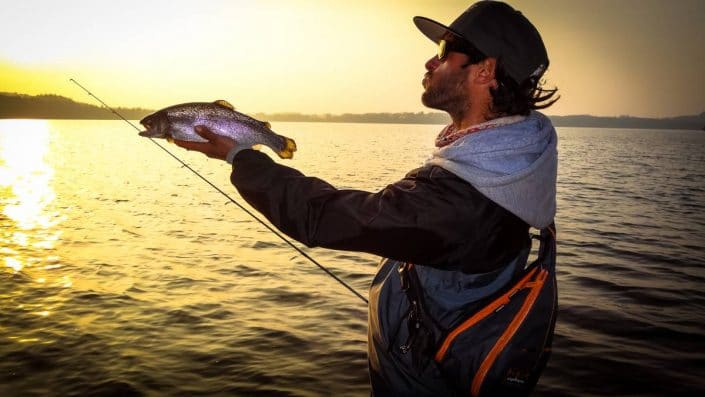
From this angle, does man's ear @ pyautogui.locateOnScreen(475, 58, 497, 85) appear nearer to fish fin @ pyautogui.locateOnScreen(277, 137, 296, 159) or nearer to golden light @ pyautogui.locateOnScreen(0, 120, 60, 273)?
fish fin @ pyautogui.locateOnScreen(277, 137, 296, 159)

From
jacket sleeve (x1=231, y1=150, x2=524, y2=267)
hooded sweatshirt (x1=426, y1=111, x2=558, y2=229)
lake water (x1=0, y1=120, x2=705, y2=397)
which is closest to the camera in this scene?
jacket sleeve (x1=231, y1=150, x2=524, y2=267)

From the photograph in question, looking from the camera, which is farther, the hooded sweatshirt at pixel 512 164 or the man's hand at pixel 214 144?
the man's hand at pixel 214 144

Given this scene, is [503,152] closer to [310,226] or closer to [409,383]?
[310,226]

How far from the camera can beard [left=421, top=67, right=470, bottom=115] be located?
2.83 meters

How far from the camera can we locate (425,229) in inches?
85.6

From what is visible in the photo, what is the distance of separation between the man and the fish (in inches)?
7.0

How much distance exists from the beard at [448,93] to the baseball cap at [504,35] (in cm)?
23

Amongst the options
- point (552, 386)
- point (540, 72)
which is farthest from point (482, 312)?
point (552, 386)

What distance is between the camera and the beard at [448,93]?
2828mm

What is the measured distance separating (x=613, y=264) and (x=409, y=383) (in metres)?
12.9

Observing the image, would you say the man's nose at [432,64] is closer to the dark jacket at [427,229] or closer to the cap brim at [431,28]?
the cap brim at [431,28]

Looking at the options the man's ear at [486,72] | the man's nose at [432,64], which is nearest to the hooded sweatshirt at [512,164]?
the man's ear at [486,72]

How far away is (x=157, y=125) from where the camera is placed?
362 centimetres

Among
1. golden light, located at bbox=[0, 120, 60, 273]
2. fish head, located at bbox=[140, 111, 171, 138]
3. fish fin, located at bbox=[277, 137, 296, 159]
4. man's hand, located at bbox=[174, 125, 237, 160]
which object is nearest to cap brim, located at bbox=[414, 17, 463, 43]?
fish fin, located at bbox=[277, 137, 296, 159]
